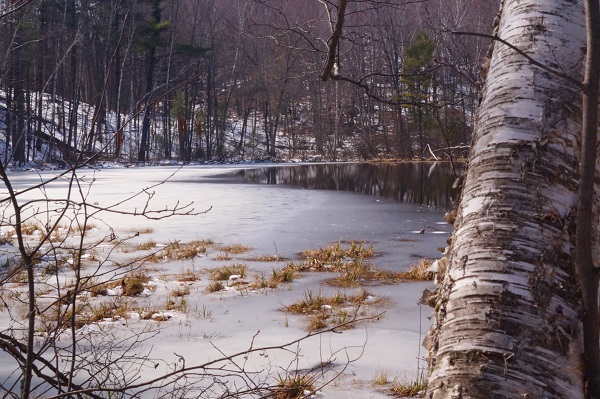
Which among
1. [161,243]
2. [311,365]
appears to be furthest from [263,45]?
[311,365]

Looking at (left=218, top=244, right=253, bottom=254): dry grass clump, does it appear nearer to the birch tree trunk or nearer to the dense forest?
the birch tree trunk

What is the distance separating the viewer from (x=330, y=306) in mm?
4738

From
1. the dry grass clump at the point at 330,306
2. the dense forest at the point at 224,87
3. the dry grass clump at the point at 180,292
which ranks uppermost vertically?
the dense forest at the point at 224,87

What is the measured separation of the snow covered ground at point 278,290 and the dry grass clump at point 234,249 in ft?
0.25

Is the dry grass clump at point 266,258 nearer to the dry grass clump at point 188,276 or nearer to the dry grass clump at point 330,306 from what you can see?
the dry grass clump at point 188,276

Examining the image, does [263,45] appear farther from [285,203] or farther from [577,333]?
[577,333]

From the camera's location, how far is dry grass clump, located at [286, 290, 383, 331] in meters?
4.27

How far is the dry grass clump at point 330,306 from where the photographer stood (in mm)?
4272

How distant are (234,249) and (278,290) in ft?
6.97

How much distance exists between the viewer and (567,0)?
5.19 feet

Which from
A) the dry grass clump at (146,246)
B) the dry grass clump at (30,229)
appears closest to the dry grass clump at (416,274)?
the dry grass clump at (146,246)

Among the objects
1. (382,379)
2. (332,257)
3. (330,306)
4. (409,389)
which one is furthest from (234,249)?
(409,389)

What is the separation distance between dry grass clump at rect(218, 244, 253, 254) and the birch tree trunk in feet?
19.5

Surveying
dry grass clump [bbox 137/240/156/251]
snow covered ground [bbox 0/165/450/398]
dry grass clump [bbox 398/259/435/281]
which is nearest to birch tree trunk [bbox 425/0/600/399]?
snow covered ground [bbox 0/165/450/398]
